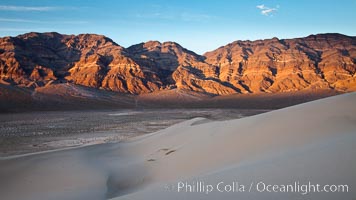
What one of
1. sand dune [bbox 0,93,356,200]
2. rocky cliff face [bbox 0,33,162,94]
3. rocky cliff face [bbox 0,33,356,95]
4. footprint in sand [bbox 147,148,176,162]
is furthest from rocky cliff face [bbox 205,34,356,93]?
sand dune [bbox 0,93,356,200]

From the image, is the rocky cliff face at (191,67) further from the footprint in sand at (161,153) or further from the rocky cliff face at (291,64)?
the footprint in sand at (161,153)

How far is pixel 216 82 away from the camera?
3570 inches

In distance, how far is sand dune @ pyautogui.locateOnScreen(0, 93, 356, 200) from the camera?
477cm

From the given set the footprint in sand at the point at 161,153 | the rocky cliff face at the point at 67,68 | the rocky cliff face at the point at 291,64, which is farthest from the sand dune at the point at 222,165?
the rocky cliff face at the point at 291,64

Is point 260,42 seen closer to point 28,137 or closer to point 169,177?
point 28,137

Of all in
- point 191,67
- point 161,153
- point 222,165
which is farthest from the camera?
point 191,67

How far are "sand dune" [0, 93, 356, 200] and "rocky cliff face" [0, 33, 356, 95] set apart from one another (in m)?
74.3

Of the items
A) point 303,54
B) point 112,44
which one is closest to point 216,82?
point 303,54

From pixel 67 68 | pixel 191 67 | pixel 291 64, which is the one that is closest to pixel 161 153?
pixel 291 64

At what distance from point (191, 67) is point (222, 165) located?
3927 inches

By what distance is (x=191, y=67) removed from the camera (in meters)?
106

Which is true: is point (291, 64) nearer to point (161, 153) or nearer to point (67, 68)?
point (67, 68)

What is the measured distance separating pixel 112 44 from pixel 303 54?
6580cm

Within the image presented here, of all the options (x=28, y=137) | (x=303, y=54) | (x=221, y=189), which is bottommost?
(x=28, y=137)
